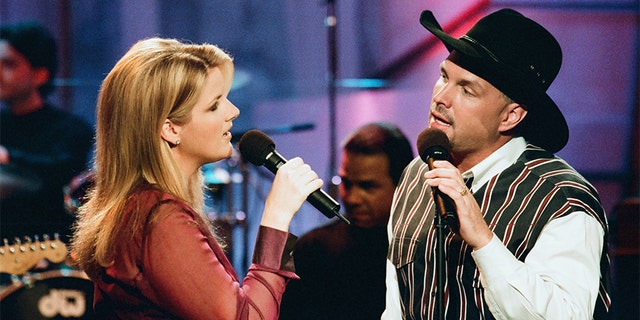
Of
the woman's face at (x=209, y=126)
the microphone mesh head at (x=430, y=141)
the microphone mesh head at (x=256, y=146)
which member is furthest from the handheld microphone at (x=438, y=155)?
the woman's face at (x=209, y=126)

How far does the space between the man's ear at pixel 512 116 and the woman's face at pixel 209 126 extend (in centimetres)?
83

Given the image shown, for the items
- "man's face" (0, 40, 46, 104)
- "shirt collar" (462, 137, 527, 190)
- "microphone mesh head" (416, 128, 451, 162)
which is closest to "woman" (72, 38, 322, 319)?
"microphone mesh head" (416, 128, 451, 162)

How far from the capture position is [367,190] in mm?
3891

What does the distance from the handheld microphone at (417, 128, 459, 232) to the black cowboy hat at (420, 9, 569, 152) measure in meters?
0.28

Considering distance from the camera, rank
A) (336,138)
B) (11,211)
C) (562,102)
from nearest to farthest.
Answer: (11,211)
(562,102)
(336,138)

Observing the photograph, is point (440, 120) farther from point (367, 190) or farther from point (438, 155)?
point (367, 190)

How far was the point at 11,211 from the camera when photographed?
15.6 feet

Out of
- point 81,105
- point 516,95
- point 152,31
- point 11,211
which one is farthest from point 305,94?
point 516,95

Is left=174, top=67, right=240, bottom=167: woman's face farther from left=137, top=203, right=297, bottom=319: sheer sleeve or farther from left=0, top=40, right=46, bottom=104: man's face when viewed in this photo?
left=0, top=40, right=46, bottom=104: man's face

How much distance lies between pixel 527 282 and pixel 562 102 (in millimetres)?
3807

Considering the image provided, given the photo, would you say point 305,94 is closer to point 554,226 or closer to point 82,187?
point 82,187

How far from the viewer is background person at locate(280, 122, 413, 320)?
12.3 ft

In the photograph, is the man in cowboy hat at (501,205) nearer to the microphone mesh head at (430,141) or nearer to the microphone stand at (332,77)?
the microphone mesh head at (430,141)

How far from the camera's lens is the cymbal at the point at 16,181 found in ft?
15.6
